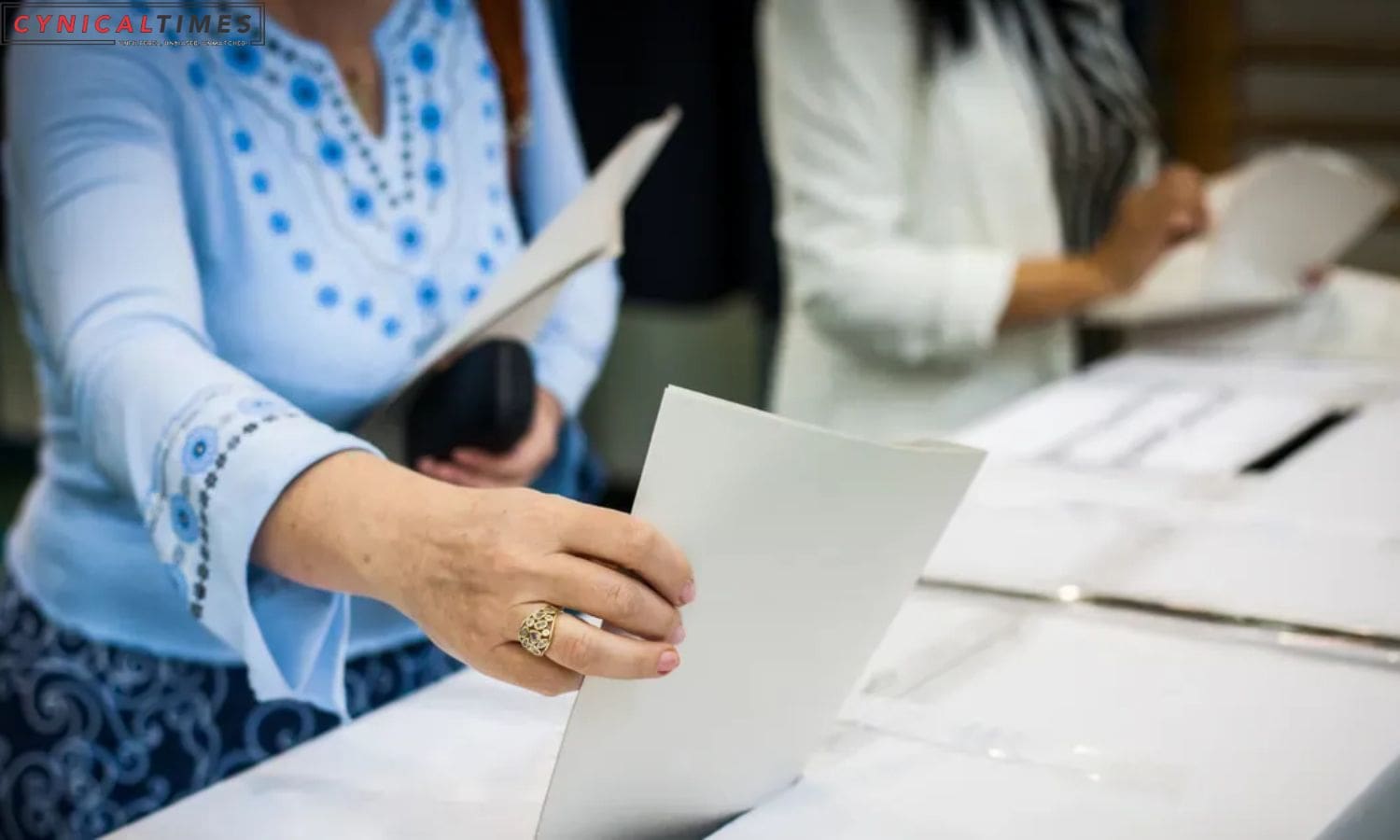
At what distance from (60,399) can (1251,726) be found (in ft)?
2.17

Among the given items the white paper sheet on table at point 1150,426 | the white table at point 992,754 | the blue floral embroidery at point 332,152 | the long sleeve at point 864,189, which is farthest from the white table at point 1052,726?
the long sleeve at point 864,189

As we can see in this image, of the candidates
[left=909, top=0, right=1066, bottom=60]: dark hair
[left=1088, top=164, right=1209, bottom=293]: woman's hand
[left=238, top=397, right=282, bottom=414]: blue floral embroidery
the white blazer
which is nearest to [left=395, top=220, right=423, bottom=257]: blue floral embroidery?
[left=238, top=397, right=282, bottom=414]: blue floral embroidery

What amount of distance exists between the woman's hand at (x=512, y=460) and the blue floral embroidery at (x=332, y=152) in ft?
0.60

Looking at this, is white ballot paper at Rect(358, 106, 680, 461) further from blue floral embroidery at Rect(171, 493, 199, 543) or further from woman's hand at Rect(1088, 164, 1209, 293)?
woman's hand at Rect(1088, 164, 1209, 293)

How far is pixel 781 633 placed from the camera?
2.12 feet

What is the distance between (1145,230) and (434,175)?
0.89 meters

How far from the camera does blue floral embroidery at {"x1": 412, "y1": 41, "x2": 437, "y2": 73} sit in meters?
1.01

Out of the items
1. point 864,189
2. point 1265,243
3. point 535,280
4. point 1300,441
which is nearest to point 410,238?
point 535,280

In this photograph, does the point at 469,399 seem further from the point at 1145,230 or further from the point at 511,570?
the point at 1145,230

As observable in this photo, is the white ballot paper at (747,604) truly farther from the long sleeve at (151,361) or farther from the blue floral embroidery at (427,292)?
the blue floral embroidery at (427,292)

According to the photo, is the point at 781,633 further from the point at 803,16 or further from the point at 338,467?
the point at 803,16

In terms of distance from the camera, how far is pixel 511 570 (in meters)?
0.61

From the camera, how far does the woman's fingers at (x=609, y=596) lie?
1.94 ft

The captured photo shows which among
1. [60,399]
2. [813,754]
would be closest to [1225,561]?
[813,754]
